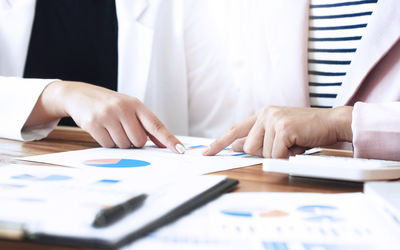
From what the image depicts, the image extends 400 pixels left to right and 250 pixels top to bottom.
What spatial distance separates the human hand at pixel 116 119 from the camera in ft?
2.99

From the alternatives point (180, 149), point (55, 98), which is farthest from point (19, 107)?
point (180, 149)

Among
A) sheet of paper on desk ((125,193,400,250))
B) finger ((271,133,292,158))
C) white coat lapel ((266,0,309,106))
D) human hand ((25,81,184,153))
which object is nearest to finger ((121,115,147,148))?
human hand ((25,81,184,153))

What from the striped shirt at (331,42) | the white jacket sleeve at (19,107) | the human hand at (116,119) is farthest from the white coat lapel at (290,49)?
the white jacket sleeve at (19,107)

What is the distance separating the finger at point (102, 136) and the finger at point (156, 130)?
0.07 metres

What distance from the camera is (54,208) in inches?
16.3

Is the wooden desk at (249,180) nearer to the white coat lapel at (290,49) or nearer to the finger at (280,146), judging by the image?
the finger at (280,146)

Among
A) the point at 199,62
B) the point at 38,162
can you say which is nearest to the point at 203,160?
the point at 38,162

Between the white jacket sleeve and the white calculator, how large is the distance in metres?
0.60

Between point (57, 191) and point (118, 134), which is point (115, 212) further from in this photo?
point (118, 134)

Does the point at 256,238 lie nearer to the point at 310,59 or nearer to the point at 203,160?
the point at 203,160

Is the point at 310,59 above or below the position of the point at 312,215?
above

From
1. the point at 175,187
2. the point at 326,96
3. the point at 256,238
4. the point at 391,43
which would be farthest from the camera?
the point at 326,96

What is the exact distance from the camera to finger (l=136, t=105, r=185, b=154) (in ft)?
2.95

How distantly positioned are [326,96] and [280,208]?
0.87m
